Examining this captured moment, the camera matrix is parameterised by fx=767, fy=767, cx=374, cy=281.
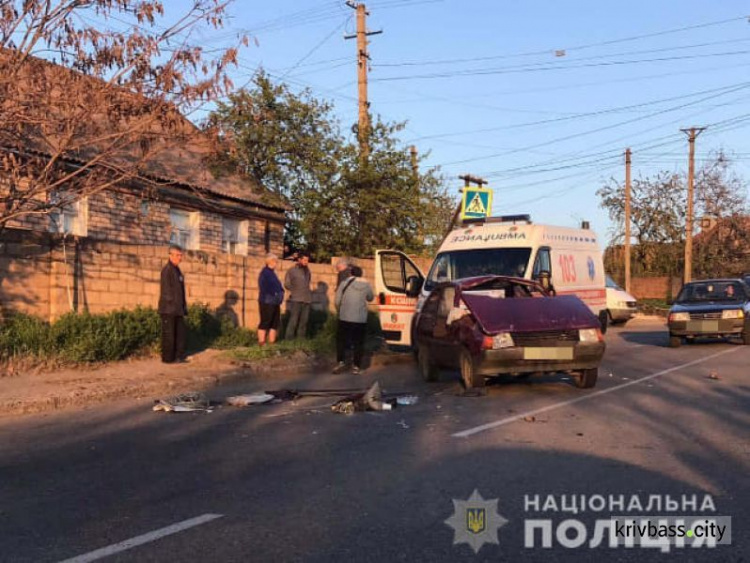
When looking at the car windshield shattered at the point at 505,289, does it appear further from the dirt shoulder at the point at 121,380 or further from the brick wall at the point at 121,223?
the brick wall at the point at 121,223

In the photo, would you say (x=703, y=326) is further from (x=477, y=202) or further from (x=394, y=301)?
(x=394, y=301)

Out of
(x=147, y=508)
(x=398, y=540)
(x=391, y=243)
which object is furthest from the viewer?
(x=391, y=243)

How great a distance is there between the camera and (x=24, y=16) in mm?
9781

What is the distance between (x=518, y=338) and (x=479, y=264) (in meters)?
4.59

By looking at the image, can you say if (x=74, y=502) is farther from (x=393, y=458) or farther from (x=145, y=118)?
(x=145, y=118)

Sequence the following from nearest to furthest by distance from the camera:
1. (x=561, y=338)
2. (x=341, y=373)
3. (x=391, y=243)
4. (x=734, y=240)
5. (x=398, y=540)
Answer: (x=398, y=540)
(x=561, y=338)
(x=341, y=373)
(x=391, y=243)
(x=734, y=240)

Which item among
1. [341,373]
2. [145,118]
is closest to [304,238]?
[341,373]

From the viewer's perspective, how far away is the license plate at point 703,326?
1683 centimetres

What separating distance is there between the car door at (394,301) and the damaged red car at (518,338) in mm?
3323

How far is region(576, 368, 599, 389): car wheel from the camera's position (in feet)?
32.1

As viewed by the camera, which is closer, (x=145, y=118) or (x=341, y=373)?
(x=145, y=118)

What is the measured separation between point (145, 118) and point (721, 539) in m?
8.72

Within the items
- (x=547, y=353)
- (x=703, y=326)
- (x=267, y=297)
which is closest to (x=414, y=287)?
(x=267, y=297)

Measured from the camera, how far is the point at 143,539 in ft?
13.9
